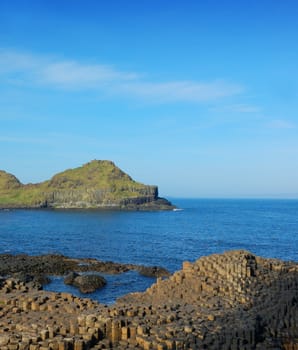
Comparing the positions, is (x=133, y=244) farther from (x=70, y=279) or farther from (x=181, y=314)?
(x=181, y=314)

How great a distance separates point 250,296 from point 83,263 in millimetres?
39763

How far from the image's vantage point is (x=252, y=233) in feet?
346

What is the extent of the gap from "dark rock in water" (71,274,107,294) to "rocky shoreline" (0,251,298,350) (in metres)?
14.3

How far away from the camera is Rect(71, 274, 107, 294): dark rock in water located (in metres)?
45.8

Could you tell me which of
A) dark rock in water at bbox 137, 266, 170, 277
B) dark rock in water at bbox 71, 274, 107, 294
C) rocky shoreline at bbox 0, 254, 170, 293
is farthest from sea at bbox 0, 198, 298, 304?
rocky shoreline at bbox 0, 254, 170, 293

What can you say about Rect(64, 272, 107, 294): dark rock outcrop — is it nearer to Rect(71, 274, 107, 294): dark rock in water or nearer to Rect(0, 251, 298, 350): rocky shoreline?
Rect(71, 274, 107, 294): dark rock in water

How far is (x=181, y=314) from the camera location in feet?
74.1

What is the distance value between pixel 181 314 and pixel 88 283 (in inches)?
1024

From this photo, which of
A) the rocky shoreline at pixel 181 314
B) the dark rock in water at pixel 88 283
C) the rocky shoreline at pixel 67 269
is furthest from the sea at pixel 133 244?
the rocky shoreline at pixel 181 314

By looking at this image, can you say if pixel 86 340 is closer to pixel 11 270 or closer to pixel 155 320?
pixel 155 320

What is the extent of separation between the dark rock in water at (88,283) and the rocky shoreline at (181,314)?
14.3 m

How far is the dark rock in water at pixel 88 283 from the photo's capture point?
150 ft

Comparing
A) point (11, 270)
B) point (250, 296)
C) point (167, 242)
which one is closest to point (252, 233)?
point (167, 242)

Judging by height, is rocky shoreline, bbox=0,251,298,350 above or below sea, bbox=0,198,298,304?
above
